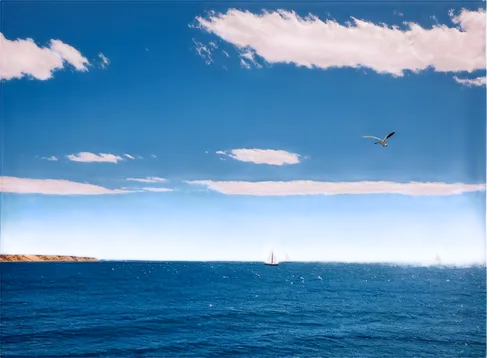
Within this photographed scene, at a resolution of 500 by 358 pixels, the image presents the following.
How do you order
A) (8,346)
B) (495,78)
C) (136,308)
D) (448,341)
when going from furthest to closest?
(136,308), (448,341), (8,346), (495,78)

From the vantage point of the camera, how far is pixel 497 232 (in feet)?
43.7

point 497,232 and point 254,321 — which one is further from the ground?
point 497,232

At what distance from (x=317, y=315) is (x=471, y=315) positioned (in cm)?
1889

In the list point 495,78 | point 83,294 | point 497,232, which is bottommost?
point 83,294

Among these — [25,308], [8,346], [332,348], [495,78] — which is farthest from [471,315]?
[25,308]

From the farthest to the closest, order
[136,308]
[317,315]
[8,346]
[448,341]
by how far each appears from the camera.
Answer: [136,308]
[317,315]
[448,341]
[8,346]

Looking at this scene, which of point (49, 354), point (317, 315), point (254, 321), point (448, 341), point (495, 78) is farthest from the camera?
point (317, 315)

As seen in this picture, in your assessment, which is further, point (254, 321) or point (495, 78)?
point (254, 321)

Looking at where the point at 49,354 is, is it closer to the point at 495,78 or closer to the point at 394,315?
the point at 495,78

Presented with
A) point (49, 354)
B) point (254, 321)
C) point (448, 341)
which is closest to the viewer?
point (49, 354)

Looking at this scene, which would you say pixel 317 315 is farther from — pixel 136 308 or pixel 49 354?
pixel 49 354

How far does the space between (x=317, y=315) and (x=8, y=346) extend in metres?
30.7

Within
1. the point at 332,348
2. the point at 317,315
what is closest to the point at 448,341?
the point at 332,348

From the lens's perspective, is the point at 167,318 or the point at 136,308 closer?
the point at 167,318
